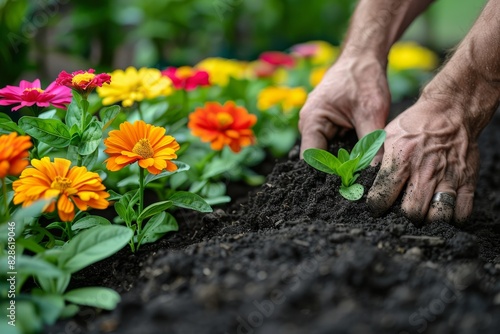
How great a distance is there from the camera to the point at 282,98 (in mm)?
2898

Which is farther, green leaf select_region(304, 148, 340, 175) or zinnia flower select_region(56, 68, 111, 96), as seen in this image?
green leaf select_region(304, 148, 340, 175)

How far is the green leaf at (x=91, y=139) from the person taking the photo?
5.28 ft

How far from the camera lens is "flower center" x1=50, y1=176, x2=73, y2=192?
1.39 meters

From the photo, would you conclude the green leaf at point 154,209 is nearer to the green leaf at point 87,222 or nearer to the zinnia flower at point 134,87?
the green leaf at point 87,222

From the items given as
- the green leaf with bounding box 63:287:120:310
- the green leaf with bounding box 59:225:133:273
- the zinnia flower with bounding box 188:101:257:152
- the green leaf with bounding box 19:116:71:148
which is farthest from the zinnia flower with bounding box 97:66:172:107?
the green leaf with bounding box 63:287:120:310

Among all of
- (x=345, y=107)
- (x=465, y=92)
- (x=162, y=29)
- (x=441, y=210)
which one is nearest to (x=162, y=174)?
(x=345, y=107)

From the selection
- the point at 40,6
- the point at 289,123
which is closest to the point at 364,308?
the point at 289,123

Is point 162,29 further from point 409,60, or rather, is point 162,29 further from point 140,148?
point 140,148

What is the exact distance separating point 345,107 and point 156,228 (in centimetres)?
74

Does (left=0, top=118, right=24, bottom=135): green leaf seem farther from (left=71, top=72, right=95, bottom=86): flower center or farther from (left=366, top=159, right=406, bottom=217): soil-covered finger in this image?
(left=366, top=159, right=406, bottom=217): soil-covered finger

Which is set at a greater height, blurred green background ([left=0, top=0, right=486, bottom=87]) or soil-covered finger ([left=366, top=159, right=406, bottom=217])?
soil-covered finger ([left=366, top=159, right=406, bottom=217])

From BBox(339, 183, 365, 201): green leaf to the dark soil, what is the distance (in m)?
0.02

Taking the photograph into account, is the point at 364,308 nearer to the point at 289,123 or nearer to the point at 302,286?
the point at 302,286

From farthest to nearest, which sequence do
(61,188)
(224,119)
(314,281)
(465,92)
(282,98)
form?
(282,98), (224,119), (465,92), (61,188), (314,281)
